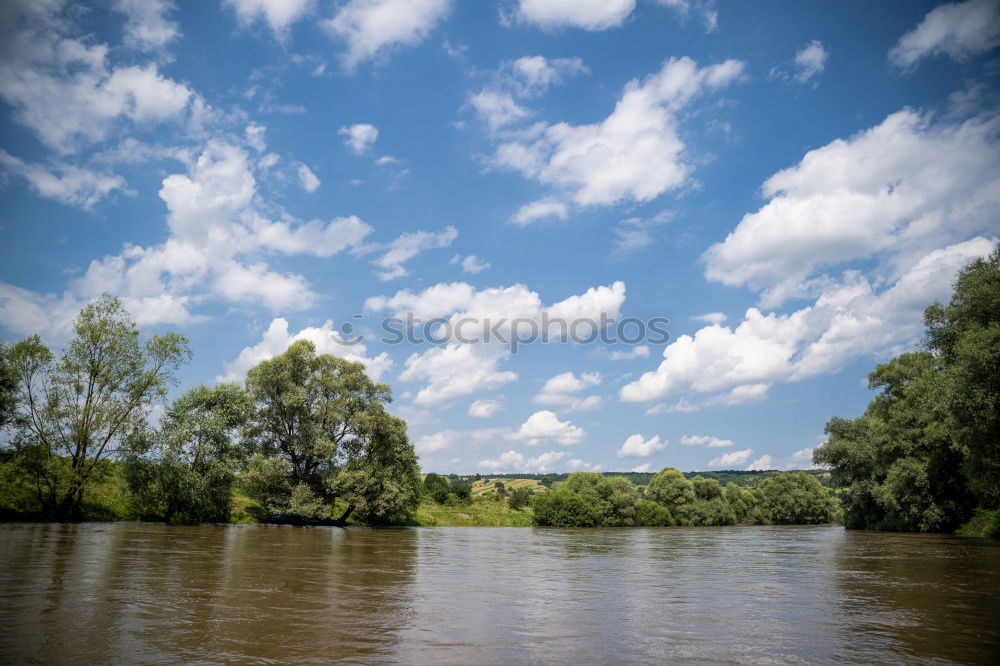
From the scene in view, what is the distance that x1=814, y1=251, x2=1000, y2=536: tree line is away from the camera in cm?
2703

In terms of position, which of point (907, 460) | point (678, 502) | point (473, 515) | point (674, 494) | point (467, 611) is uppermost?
point (907, 460)

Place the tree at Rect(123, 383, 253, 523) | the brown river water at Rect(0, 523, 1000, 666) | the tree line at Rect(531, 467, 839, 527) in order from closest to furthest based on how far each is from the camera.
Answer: the brown river water at Rect(0, 523, 1000, 666) < the tree at Rect(123, 383, 253, 523) < the tree line at Rect(531, 467, 839, 527)

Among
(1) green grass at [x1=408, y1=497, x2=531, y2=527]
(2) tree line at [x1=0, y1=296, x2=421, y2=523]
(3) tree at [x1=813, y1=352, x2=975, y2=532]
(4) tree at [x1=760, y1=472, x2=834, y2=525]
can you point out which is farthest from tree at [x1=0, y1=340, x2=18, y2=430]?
(4) tree at [x1=760, y1=472, x2=834, y2=525]

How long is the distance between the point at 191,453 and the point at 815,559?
4133cm

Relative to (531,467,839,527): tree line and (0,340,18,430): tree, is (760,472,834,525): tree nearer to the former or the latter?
(531,467,839,527): tree line

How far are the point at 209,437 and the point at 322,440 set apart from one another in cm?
918

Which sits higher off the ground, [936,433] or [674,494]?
[936,433]

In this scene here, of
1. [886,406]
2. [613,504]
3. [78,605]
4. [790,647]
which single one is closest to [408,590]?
[78,605]

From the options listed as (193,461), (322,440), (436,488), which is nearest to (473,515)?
(436,488)

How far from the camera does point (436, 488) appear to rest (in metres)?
86.4

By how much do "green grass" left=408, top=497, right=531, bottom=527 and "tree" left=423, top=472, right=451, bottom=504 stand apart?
3.74 metres

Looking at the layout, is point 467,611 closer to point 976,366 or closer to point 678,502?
point 976,366

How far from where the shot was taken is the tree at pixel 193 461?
40.1 metres

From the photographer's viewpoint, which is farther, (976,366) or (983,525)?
(983,525)
